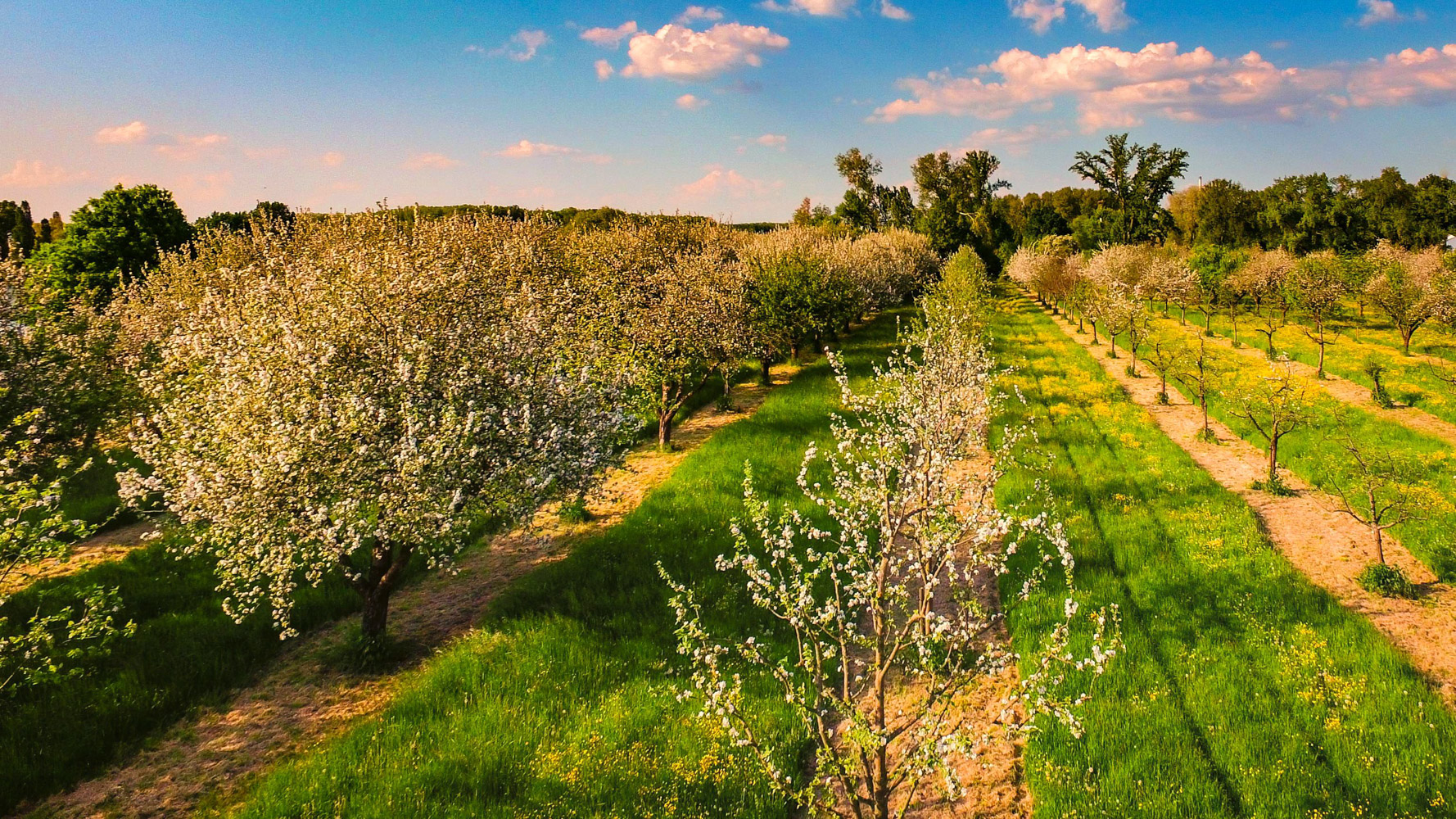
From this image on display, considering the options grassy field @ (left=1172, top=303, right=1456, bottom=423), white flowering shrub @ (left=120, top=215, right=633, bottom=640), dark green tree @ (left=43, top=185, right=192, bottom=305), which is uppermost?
dark green tree @ (left=43, top=185, right=192, bottom=305)

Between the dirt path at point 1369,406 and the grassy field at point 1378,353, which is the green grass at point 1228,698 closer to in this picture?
the dirt path at point 1369,406

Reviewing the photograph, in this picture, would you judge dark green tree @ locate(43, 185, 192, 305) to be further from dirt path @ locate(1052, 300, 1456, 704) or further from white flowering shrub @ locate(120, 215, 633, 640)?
dirt path @ locate(1052, 300, 1456, 704)

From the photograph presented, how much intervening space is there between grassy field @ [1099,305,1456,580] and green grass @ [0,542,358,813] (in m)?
26.5

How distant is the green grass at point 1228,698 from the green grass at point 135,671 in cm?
1474

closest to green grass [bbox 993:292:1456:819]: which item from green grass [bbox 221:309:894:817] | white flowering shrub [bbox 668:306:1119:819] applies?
white flowering shrub [bbox 668:306:1119:819]

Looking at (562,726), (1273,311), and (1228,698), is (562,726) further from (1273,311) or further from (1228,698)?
(1273,311)

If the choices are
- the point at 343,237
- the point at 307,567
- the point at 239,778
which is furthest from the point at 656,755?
the point at 343,237

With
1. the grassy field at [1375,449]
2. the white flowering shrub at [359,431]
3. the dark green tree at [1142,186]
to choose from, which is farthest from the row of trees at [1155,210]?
the white flowering shrub at [359,431]

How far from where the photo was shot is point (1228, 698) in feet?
35.5

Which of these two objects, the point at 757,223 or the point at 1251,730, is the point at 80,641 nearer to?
the point at 1251,730

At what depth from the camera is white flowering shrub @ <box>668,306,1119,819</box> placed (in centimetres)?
673

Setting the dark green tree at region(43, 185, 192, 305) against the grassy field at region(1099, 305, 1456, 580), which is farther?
the dark green tree at region(43, 185, 192, 305)

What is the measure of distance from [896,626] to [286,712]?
1191 centimetres

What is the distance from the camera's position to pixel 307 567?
54.7ft
